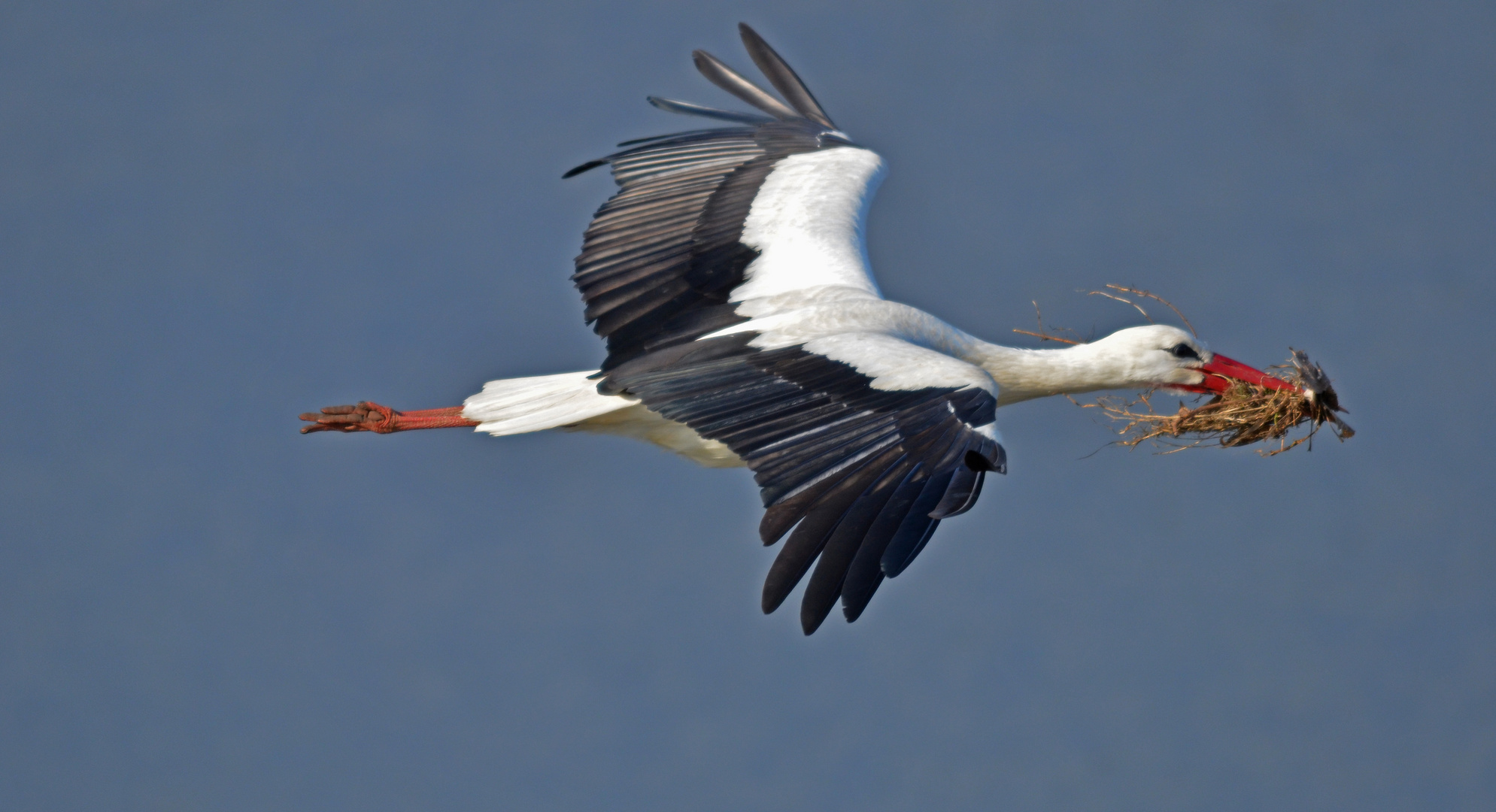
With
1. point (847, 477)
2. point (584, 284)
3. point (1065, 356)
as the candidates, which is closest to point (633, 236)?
point (584, 284)

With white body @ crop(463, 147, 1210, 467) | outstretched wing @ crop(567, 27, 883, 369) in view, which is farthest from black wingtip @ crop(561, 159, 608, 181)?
white body @ crop(463, 147, 1210, 467)

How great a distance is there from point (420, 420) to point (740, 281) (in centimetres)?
154

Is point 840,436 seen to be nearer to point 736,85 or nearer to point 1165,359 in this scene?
point 1165,359

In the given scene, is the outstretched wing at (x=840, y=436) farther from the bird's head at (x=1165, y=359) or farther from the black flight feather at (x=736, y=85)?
the black flight feather at (x=736, y=85)

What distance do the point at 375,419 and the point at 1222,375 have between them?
12.4 feet

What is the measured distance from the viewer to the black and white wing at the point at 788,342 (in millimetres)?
5121

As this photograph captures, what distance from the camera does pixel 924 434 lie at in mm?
5516

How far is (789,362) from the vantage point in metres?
6.07

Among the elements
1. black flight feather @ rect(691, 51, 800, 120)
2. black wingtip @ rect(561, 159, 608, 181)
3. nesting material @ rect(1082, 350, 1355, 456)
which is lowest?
nesting material @ rect(1082, 350, 1355, 456)

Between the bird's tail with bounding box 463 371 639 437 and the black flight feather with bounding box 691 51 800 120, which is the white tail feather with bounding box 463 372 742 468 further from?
the black flight feather with bounding box 691 51 800 120

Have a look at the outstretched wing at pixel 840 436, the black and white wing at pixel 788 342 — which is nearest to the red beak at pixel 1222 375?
the black and white wing at pixel 788 342

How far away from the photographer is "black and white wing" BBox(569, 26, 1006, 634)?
5.12m

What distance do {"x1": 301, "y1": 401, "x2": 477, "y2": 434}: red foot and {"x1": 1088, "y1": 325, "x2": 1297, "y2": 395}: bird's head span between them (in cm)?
289

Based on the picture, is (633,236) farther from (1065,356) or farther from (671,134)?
(1065,356)
